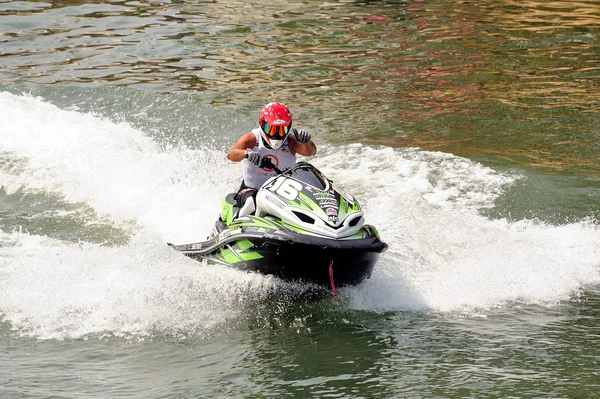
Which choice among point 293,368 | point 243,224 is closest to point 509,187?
point 243,224

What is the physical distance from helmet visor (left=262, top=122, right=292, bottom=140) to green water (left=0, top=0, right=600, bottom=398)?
1372 millimetres

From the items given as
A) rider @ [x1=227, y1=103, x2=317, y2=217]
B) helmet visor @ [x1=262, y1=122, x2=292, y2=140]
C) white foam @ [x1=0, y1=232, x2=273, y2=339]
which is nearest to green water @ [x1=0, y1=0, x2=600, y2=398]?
white foam @ [x1=0, y1=232, x2=273, y2=339]

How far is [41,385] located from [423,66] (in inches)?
520

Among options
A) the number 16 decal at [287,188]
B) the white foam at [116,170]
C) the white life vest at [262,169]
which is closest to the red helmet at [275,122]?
the white life vest at [262,169]

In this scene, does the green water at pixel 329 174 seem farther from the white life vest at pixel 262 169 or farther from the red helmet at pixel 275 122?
the red helmet at pixel 275 122

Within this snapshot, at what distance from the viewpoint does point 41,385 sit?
260 inches

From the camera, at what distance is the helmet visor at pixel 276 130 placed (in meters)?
8.57

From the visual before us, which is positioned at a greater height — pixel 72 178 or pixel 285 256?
pixel 285 256

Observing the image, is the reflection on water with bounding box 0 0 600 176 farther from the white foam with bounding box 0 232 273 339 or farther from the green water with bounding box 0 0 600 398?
the white foam with bounding box 0 232 273 339

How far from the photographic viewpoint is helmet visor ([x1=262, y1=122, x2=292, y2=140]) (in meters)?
8.57

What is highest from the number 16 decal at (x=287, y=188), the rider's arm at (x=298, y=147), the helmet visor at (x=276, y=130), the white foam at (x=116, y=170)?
the helmet visor at (x=276, y=130)

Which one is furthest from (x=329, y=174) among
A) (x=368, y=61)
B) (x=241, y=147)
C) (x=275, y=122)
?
(x=368, y=61)

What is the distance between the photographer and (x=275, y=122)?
336 inches

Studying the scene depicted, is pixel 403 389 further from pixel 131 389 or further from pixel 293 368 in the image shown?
pixel 131 389
